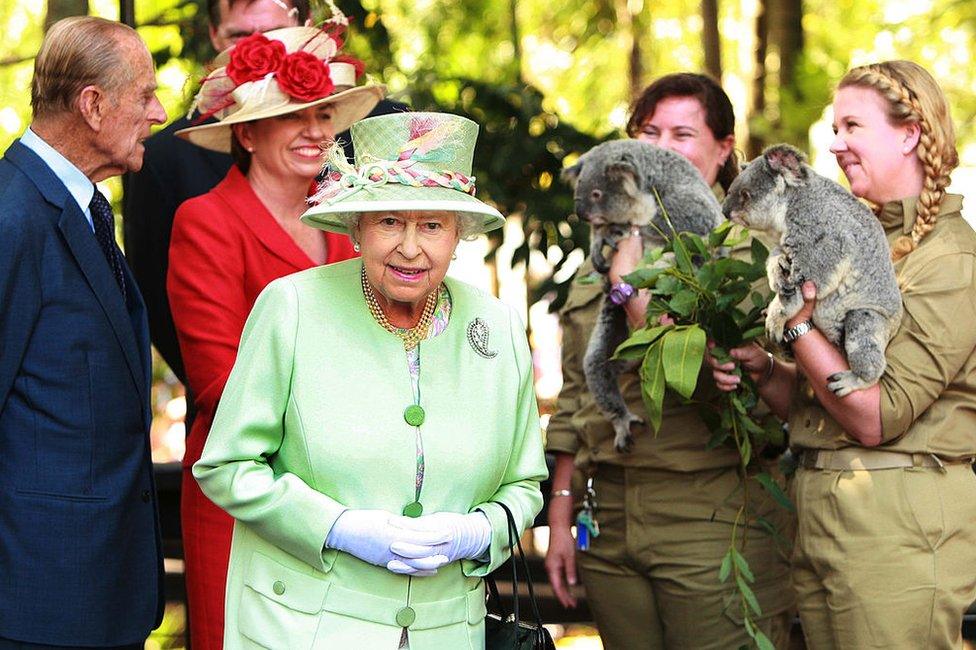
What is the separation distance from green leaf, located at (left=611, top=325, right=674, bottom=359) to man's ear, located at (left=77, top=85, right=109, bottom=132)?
141cm

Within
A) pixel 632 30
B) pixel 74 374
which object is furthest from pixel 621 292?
pixel 632 30

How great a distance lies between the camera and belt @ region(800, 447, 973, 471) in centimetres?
319

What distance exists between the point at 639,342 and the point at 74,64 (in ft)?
5.05

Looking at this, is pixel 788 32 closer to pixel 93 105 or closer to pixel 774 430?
pixel 774 430

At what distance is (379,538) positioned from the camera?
2553 mm

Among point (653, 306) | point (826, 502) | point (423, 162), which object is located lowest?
point (826, 502)

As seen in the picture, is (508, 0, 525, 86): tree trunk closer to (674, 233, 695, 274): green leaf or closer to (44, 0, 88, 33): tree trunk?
(44, 0, 88, 33): tree trunk

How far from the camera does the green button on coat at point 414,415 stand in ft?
8.73

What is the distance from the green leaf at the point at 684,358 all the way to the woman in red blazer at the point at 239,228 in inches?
36.9

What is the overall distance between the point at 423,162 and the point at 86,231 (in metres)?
0.90

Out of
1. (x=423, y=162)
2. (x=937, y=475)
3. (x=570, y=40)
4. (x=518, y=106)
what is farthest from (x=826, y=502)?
(x=570, y=40)

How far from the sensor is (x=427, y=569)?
257cm

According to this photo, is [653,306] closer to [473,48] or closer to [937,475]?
[937,475]

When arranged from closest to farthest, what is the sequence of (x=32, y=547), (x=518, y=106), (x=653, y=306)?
1. (x=32, y=547)
2. (x=653, y=306)
3. (x=518, y=106)
